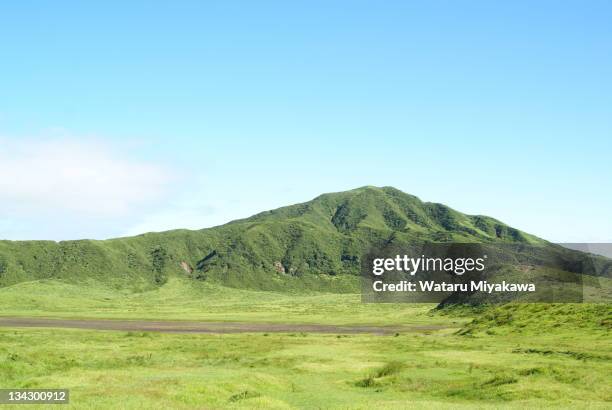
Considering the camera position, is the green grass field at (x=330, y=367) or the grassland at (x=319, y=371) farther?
the green grass field at (x=330, y=367)

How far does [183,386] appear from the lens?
3869cm

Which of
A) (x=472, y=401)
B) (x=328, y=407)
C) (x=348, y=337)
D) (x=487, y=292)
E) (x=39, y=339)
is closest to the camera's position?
(x=328, y=407)

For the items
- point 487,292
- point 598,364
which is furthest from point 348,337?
point 487,292

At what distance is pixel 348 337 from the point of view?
83.6m

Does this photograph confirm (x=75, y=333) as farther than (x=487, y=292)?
No

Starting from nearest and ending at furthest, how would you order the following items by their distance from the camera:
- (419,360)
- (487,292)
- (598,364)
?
(598,364) < (419,360) < (487,292)

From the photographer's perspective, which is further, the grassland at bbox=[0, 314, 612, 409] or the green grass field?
the green grass field

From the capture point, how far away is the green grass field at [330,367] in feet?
121

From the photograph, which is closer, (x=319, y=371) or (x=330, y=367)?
(x=319, y=371)

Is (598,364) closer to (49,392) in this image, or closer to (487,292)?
(49,392)

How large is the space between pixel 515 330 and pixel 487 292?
178ft

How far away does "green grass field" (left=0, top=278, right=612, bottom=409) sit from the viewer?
36.9 metres

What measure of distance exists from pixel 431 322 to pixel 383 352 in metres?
56.7

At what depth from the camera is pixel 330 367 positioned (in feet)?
175
